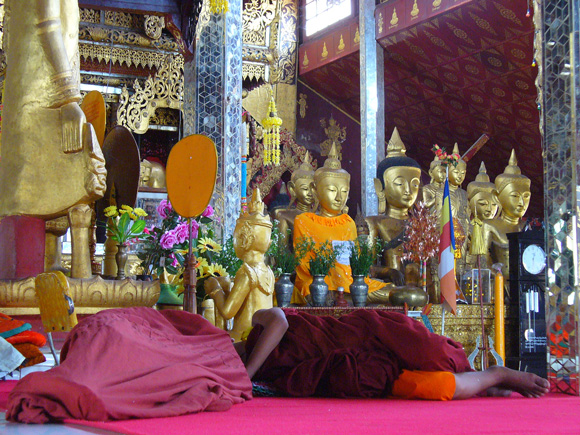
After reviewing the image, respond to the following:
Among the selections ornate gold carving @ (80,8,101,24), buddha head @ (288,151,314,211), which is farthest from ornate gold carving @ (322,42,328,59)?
buddha head @ (288,151,314,211)

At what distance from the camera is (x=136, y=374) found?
6.73 feet

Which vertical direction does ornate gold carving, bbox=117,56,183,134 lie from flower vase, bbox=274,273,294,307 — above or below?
above

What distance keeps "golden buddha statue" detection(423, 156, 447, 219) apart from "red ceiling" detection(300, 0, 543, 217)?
5.61 feet

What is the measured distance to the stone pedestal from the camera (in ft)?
12.0

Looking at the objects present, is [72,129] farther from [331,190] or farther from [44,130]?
[331,190]

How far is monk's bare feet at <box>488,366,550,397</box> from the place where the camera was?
9.09 feet

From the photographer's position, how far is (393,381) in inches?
105

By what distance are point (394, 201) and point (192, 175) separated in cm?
401

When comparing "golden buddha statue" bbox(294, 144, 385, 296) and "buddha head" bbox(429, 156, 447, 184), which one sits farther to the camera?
"buddha head" bbox(429, 156, 447, 184)

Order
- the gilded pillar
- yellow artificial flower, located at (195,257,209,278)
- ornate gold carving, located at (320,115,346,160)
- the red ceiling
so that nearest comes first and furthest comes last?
1. yellow artificial flower, located at (195,257,209,278)
2. the gilded pillar
3. the red ceiling
4. ornate gold carving, located at (320,115,346,160)

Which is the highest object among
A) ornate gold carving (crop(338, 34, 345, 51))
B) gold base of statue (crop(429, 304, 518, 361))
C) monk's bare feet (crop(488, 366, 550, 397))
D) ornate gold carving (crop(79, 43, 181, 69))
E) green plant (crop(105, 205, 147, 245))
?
ornate gold carving (crop(338, 34, 345, 51))

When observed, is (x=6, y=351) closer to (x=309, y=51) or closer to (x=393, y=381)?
(x=393, y=381)

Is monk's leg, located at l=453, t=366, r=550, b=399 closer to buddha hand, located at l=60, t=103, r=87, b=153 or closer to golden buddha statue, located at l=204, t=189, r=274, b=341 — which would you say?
golden buddha statue, located at l=204, t=189, r=274, b=341

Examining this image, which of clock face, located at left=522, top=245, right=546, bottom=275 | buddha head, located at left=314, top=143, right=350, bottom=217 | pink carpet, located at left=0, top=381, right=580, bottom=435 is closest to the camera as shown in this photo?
pink carpet, located at left=0, top=381, right=580, bottom=435
